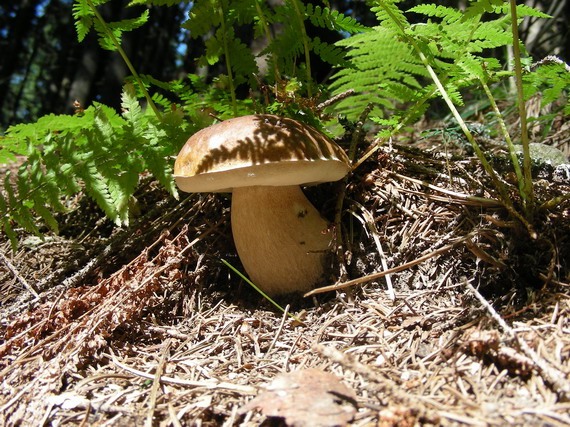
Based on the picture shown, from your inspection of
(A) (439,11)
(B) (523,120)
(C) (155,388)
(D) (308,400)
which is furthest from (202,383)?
(A) (439,11)

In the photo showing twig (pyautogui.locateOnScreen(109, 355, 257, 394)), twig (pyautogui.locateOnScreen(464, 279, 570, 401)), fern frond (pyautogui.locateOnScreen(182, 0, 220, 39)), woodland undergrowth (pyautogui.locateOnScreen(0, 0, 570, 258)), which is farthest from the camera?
fern frond (pyautogui.locateOnScreen(182, 0, 220, 39))

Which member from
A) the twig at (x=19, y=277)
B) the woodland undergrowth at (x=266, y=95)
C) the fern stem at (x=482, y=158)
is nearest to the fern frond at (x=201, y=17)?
the woodland undergrowth at (x=266, y=95)

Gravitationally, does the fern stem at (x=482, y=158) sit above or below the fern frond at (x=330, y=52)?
below

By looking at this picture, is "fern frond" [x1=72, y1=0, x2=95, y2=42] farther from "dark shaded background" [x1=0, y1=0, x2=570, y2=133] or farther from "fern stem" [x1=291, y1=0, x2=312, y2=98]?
"dark shaded background" [x1=0, y1=0, x2=570, y2=133]

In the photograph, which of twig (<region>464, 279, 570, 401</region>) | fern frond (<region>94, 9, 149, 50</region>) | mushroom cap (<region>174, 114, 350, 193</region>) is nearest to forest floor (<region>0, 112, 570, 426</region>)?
twig (<region>464, 279, 570, 401</region>)

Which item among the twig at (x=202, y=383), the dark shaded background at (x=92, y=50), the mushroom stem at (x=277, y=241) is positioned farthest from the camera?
the dark shaded background at (x=92, y=50)

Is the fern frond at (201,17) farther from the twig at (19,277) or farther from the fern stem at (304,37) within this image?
the twig at (19,277)

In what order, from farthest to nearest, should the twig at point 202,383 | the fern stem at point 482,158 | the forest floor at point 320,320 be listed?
the fern stem at point 482,158 < the twig at point 202,383 < the forest floor at point 320,320
